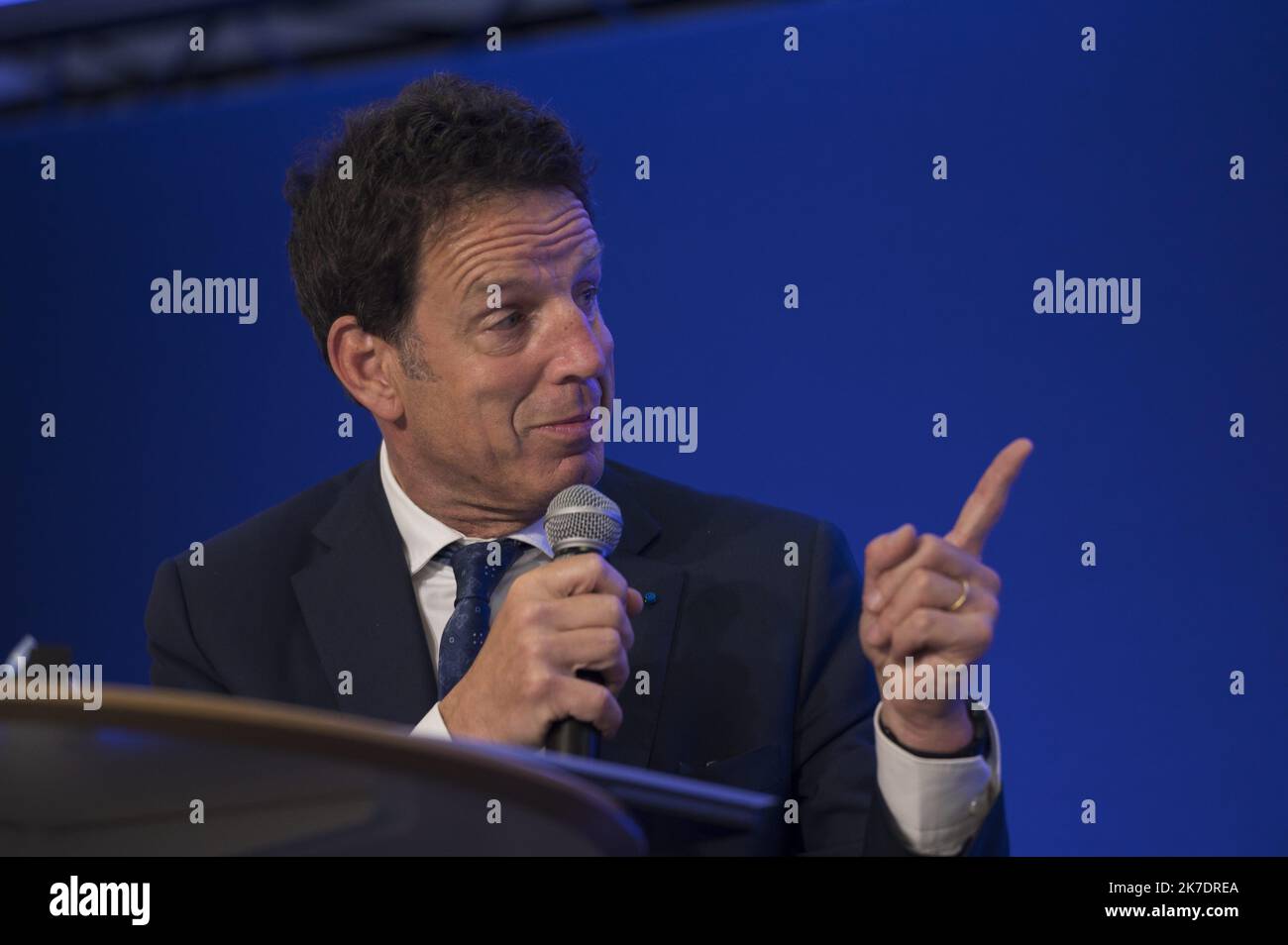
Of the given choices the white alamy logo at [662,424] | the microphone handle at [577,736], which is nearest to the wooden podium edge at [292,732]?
the microphone handle at [577,736]

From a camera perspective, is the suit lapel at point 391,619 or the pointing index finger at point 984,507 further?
Answer: the suit lapel at point 391,619

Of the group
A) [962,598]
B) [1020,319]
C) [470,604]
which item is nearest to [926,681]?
[962,598]

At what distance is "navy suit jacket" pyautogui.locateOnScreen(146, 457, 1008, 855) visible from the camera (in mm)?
1899

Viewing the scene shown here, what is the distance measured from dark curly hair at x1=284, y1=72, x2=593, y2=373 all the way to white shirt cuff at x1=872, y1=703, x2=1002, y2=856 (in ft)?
2.91

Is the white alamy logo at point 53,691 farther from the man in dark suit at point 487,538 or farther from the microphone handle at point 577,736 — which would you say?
Answer: the man in dark suit at point 487,538

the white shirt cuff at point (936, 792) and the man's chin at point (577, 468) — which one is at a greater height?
the man's chin at point (577, 468)

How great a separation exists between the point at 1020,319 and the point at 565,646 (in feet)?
4.53

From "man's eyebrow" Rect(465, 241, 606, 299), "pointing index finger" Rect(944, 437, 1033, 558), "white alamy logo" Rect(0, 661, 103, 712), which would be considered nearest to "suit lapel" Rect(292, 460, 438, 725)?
"man's eyebrow" Rect(465, 241, 606, 299)

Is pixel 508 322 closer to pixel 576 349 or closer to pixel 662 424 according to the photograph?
pixel 576 349

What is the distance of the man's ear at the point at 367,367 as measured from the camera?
208cm

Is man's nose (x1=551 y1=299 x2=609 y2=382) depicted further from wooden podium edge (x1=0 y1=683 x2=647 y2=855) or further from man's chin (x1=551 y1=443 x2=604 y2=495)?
wooden podium edge (x1=0 y1=683 x2=647 y2=855)

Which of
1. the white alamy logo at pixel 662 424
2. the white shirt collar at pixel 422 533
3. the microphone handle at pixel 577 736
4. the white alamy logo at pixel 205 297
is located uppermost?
the white alamy logo at pixel 205 297

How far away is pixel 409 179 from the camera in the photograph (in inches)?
78.4
